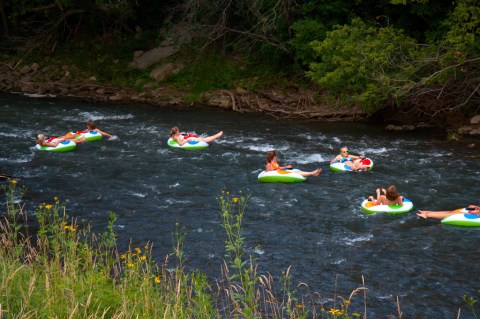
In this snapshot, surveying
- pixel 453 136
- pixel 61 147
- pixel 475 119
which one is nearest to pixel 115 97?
pixel 61 147

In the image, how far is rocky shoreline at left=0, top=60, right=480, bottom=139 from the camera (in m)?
20.1

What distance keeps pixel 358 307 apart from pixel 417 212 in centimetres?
397

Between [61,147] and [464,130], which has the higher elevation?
[464,130]

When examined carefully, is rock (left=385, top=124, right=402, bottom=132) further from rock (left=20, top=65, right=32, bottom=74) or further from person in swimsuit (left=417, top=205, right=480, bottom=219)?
rock (left=20, top=65, right=32, bottom=74)

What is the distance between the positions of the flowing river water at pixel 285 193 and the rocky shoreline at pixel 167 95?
2.45ft

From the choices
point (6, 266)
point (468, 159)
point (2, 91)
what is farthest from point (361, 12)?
point (6, 266)

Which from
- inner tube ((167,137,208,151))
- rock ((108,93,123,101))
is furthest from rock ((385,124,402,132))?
rock ((108,93,123,101))

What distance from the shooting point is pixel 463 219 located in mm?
11086

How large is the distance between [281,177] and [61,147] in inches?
225

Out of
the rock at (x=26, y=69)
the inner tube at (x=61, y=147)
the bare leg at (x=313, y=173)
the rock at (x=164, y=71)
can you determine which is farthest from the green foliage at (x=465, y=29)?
the rock at (x=26, y=69)

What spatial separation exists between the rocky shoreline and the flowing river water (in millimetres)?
748

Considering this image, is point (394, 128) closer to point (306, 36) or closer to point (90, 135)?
point (306, 36)

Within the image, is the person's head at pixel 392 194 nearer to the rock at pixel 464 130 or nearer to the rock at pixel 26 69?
the rock at pixel 464 130

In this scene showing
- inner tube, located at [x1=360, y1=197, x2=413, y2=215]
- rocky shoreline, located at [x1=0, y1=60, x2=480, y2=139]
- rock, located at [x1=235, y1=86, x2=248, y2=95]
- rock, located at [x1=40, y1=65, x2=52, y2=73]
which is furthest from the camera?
rock, located at [x1=40, y1=65, x2=52, y2=73]
